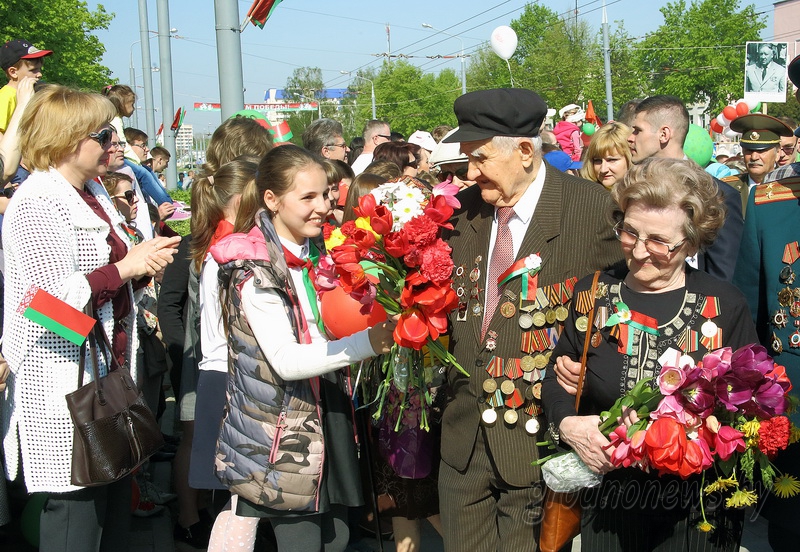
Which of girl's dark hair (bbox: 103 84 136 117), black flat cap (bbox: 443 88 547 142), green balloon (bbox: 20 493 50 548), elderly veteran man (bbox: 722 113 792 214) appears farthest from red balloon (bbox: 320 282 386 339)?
girl's dark hair (bbox: 103 84 136 117)

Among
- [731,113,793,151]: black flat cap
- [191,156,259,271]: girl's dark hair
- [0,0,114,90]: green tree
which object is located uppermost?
[0,0,114,90]: green tree

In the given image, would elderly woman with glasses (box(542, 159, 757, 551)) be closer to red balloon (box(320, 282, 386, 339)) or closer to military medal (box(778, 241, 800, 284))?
military medal (box(778, 241, 800, 284))

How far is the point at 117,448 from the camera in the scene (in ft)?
10.5

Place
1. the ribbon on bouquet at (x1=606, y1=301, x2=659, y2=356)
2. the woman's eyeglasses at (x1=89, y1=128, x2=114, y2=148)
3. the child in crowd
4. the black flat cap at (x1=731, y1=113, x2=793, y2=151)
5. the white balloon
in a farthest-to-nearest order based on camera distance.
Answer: the child in crowd → the white balloon → the black flat cap at (x1=731, y1=113, x2=793, y2=151) → the woman's eyeglasses at (x1=89, y1=128, x2=114, y2=148) → the ribbon on bouquet at (x1=606, y1=301, x2=659, y2=356)

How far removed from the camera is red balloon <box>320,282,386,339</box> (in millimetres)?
3078

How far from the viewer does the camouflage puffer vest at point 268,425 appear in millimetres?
2947

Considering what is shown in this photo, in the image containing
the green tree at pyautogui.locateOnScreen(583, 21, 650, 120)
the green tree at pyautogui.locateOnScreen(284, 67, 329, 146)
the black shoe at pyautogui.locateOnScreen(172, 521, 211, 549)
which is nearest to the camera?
the black shoe at pyautogui.locateOnScreen(172, 521, 211, 549)

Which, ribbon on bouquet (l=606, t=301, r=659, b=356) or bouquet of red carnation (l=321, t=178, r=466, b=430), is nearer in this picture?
bouquet of red carnation (l=321, t=178, r=466, b=430)

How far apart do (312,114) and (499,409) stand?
76.8 m

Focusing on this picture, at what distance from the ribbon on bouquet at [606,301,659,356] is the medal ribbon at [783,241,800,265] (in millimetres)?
667

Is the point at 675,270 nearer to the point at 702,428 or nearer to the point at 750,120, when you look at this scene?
the point at 702,428

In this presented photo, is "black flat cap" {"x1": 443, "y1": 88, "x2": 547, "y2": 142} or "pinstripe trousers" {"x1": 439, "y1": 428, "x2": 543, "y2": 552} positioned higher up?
"black flat cap" {"x1": 443, "y1": 88, "x2": 547, "y2": 142}

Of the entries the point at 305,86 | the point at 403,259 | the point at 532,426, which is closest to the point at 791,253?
the point at 532,426

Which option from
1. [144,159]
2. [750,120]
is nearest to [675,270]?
[750,120]
